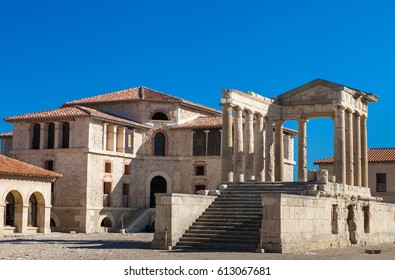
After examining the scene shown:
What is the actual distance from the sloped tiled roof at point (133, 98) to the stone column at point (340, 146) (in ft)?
76.3

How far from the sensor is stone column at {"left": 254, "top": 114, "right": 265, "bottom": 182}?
43375 mm

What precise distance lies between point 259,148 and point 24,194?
14.5m

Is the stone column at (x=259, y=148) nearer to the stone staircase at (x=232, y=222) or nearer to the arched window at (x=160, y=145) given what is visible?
the stone staircase at (x=232, y=222)

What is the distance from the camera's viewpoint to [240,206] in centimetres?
3338

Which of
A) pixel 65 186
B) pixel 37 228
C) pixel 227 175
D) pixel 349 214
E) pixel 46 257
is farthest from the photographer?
pixel 65 186

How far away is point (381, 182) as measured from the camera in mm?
62156

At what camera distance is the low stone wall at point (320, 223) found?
2845 cm

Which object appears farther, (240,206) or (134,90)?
(134,90)

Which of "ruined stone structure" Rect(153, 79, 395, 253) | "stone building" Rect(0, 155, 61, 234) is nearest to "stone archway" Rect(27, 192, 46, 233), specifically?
"stone building" Rect(0, 155, 61, 234)

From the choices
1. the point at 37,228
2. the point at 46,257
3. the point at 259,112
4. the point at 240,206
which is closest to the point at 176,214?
the point at 240,206

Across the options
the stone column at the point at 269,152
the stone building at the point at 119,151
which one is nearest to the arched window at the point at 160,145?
the stone building at the point at 119,151

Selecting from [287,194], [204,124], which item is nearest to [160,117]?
[204,124]

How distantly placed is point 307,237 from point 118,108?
33370 millimetres

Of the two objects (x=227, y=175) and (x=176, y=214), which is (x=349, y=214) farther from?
(x=176, y=214)
